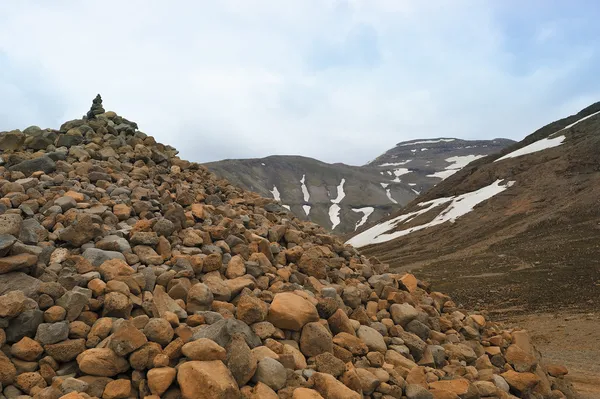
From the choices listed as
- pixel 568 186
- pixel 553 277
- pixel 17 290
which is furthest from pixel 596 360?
pixel 568 186

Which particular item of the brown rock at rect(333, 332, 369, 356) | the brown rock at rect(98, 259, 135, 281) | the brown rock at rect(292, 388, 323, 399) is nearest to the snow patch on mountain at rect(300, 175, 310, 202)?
the brown rock at rect(333, 332, 369, 356)

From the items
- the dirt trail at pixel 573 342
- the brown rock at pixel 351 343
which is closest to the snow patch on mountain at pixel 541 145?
the dirt trail at pixel 573 342

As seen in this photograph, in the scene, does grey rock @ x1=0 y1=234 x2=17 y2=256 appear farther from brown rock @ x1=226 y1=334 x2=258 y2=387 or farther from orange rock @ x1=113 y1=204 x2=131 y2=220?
brown rock @ x1=226 y1=334 x2=258 y2=387

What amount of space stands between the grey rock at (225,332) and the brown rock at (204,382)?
49 cm

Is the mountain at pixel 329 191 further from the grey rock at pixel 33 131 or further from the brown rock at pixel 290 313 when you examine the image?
the brown rock at pixel 290 313

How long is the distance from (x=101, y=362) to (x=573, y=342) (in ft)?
64.1

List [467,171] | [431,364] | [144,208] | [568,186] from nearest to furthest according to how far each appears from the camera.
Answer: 1. [431,364]
2. [144,208]
3. [568,186]
4. [467,171]

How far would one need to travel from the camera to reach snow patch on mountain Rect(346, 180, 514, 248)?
217 ft

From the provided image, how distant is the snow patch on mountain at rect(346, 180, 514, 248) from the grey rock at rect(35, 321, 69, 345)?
2497 inches

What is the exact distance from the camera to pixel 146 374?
483 centimetres

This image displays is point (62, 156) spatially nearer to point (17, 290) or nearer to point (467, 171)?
point (17, 290)

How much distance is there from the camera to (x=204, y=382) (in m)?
4.55

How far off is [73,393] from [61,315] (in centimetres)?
135

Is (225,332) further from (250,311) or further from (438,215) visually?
(438,215)
